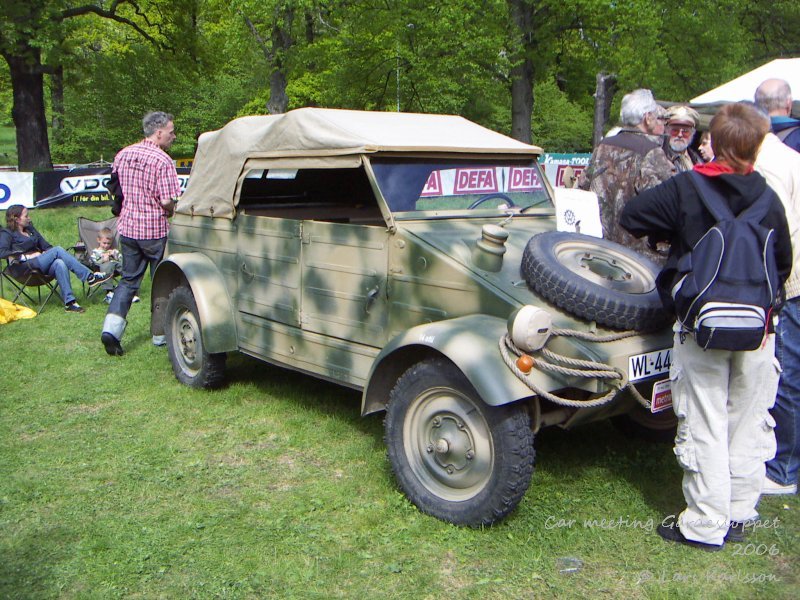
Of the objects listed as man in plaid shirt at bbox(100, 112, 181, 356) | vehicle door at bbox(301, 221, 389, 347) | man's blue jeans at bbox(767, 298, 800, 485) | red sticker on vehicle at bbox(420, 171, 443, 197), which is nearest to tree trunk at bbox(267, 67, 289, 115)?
man in plaid shirt at bbox(100, 112, 181, 356)

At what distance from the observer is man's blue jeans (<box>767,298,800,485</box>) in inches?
157

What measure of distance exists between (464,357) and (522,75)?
21108mm

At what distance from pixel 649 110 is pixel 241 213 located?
2859 mm

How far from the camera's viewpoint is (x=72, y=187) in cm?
1469

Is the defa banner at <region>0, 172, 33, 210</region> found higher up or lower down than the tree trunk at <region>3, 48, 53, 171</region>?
lower down

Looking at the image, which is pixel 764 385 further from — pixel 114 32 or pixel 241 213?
pixel 114 32

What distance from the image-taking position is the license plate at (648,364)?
11.6ft

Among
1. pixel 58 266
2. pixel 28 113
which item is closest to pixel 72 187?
pixel 58 266

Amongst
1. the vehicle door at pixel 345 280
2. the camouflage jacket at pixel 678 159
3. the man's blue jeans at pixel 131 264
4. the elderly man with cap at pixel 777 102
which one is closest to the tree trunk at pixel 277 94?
the man's blue jeans at pixel 131 264

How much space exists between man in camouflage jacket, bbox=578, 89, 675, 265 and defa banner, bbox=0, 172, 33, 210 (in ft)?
39.0

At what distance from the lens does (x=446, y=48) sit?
2134 cm

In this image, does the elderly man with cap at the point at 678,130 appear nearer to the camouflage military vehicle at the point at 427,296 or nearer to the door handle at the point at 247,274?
the camouflage military vehicle at the point at 427,296

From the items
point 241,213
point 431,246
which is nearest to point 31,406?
point 241,213

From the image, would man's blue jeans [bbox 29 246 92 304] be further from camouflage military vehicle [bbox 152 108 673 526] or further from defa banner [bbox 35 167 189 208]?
defa banner [bbox 35 167 189 208]
